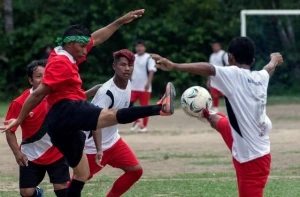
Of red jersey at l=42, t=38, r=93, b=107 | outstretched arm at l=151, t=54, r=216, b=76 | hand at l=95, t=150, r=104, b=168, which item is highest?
outstretched arm at l=151, t=54, r=216, b=76

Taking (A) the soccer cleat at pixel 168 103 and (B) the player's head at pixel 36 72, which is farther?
(B) the player's head at pixel 36 72

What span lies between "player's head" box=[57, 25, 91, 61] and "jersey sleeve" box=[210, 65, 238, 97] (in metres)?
1.46

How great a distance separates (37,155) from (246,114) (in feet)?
8.31

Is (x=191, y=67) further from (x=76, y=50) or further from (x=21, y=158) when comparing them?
(x=21, y=158)

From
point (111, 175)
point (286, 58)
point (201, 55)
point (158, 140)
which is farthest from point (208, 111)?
point (201, 55)

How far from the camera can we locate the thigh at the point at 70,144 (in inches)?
328

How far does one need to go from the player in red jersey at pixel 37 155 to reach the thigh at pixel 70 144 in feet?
2.18

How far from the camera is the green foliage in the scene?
96.7 ft

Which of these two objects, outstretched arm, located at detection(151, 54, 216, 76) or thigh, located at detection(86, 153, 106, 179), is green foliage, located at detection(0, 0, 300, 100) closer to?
thigh, located at detection(86, 153, 106, 179)

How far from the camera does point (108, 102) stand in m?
9.62

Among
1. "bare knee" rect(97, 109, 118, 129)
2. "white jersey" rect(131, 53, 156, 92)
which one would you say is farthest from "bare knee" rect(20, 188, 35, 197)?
"white jersey" rect(131, 53, 156, 92)

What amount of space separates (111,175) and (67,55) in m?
4.88

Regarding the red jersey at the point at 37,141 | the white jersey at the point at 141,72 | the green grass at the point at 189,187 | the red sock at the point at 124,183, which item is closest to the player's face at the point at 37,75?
the red jersey at the point at 37,141

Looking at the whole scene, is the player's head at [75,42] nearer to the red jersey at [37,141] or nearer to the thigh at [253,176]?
the red jersey at [37,141]
